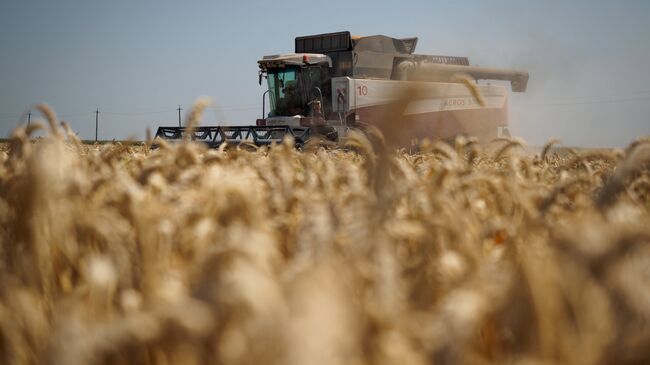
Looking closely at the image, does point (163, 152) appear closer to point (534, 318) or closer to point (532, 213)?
point (532, 213)

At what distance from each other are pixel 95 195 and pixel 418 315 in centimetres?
92

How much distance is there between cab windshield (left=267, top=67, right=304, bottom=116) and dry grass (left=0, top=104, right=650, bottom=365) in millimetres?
15719

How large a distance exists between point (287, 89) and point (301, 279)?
16.9 meters

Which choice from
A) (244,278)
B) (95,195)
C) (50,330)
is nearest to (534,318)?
(244,278)

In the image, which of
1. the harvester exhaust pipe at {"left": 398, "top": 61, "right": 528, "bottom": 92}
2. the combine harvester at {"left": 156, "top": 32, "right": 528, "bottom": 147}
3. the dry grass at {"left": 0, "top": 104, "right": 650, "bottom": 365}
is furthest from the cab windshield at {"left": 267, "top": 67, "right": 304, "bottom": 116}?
the dry grass at {"left": 0, "top": 104, "right": 650, "bottom": 365}

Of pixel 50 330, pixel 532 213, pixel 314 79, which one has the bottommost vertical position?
pixel 50 330

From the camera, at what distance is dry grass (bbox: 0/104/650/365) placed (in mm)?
682

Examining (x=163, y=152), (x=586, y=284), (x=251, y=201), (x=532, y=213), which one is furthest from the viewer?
(x=163, y=152)

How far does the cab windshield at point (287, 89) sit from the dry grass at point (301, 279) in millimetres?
15719

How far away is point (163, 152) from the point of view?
2.49 metres

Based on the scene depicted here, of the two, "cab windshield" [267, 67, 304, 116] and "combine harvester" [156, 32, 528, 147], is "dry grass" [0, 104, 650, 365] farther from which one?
"cab windshield" [267, 67, 304, 116]

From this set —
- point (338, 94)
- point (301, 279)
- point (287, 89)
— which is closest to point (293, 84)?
point (287, 89)

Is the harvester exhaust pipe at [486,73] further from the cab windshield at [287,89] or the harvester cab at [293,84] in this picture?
the cab windshield at [287,89]

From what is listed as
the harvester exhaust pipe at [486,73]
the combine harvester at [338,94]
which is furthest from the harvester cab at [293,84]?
the harvester exhaust pipe at [486,73]
